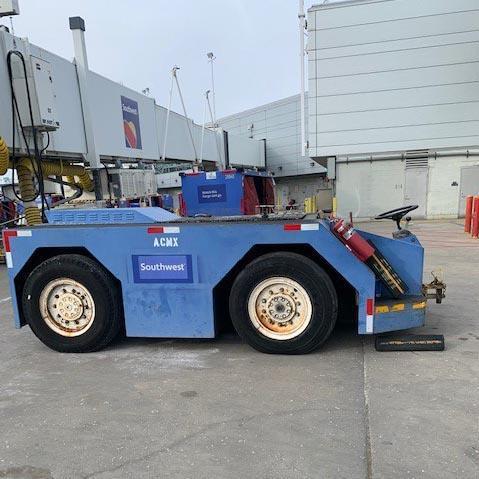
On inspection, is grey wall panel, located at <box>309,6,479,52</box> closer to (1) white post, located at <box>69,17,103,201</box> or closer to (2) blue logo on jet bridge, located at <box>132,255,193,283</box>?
(1) white post, located at <box>69,17,103,201</box>

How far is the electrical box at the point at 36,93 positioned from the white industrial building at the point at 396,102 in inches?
593

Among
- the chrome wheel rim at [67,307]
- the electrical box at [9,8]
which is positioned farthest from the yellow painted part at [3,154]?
the chrome wheel rim at [67,307]

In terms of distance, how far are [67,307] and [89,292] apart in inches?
13.3

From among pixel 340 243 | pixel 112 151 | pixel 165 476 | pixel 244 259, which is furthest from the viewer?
pixel 112 151

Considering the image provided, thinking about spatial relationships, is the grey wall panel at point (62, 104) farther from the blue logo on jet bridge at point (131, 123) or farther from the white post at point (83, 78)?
the blue logo on jet bridge at point (131, 123)

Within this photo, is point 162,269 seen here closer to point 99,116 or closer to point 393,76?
point 99,116

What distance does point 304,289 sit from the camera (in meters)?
4.07

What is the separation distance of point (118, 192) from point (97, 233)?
25.7ft

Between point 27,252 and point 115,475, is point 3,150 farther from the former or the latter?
point 115,475

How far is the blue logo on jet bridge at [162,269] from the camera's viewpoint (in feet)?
14.0

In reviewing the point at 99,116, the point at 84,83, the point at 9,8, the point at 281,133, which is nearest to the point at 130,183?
the point at 99,116

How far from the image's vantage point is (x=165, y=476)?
8.34ft

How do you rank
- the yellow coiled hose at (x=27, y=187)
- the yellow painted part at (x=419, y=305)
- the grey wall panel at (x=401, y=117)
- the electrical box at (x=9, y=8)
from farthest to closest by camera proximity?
the grey wall panel at (x=401, y=117)
the yellow coiled hose at (x=27, y=187)
the electrical box at (x=9, y=8)
the yellow painted part at (x=419, y=305)

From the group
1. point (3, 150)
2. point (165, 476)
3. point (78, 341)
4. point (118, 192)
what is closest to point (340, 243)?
point (165, 476)
